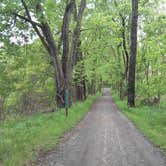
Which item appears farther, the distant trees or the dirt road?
the distant trees

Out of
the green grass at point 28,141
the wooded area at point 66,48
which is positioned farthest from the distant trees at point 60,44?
the green grass at point 28,141

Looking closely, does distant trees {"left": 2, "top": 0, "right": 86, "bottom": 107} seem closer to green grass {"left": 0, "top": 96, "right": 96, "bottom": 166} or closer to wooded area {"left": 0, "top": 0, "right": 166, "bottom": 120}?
wooded area {"left": 0, "top": 0, "right": 166, "bottom": 120}

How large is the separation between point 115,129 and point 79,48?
54.4 feet

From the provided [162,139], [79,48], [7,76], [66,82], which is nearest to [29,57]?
[7,76]

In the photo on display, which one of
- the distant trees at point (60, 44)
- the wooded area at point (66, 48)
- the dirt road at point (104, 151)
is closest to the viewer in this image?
the dirt road at point (104, 151)

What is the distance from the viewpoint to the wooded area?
16453 mm

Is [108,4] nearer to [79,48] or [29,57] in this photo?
[79,48]

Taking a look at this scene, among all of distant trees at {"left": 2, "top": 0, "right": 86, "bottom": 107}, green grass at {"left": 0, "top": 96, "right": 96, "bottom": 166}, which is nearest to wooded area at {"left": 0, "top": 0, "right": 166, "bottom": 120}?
distant trees at {"left": 2, "top": 0, "right": 86, "bottom": 107}

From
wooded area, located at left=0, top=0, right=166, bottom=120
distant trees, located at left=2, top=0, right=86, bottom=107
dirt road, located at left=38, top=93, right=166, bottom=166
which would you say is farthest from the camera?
distant trees, located at left=2, top=0, right=86, bottom=107

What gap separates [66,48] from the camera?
20.2 m

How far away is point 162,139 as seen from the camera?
995 centimetres

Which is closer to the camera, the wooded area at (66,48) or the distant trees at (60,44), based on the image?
the wooded area at (66,48)

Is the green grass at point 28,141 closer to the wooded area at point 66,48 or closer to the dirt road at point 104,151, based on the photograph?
the dirt road at point 104,151

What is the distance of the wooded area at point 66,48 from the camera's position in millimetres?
16453
